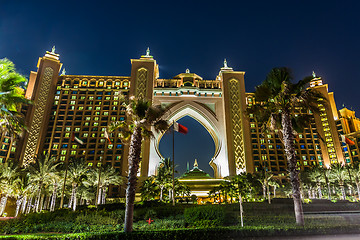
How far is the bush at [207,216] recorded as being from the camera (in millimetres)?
16812

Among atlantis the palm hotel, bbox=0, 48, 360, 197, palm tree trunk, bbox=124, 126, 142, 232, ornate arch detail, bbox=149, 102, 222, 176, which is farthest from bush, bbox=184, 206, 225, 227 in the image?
ornate arch detail, bbox=149, 102, 222, 176

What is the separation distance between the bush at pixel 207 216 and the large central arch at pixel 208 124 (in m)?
45.3

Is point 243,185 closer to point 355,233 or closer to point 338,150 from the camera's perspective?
point 355,233

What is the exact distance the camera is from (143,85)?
70500 millimetres

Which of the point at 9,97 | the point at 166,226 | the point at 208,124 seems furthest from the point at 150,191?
the point at 208,124

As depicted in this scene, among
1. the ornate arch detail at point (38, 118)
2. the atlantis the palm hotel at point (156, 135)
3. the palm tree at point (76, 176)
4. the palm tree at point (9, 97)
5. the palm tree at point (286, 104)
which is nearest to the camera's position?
the palm tree at point (9, 97)

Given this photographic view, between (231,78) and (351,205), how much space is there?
52.1m

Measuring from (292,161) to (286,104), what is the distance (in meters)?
4.09

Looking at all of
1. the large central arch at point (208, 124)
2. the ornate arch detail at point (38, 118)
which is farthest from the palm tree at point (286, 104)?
the ornate arch detail at point (38, 118)

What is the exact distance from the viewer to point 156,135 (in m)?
68.2

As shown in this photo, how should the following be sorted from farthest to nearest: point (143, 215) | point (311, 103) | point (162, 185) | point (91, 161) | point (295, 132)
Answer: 1. point (91, 161)
2. point (162, 185)
3. point (143, 215)
4. point (295, 132)
5. point (311, 103)

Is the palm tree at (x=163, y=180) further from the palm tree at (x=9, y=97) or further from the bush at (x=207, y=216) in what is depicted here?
the palm tree at (x=9, y=97)

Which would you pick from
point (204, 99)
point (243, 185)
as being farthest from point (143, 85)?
point (243, 185)

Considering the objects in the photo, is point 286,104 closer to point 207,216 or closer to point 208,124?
point 207,216
